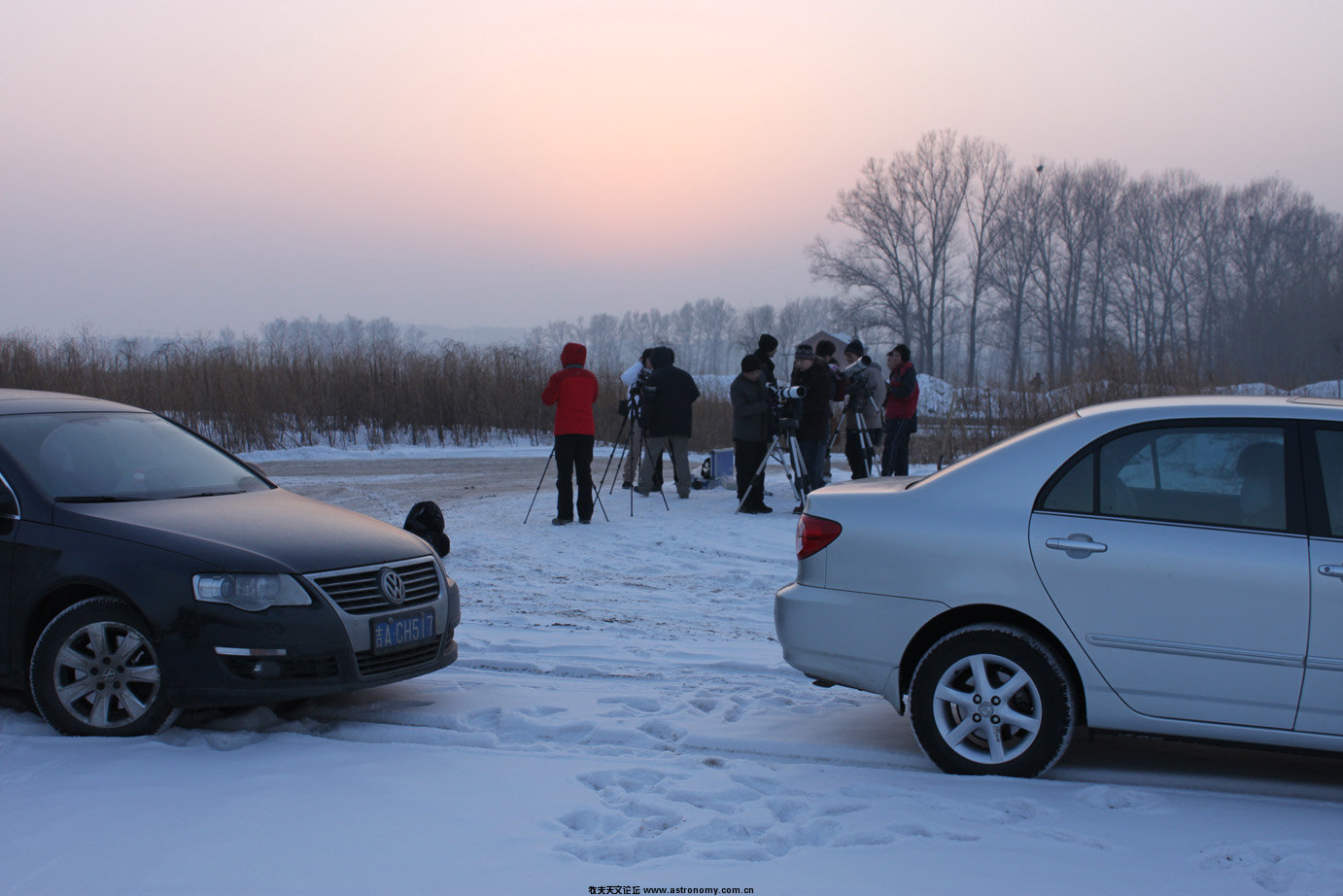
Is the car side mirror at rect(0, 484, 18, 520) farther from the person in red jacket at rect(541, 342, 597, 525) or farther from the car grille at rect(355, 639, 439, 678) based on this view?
the person in red jacket at rect(541, 342, 597, 525)

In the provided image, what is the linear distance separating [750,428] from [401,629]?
804 cm

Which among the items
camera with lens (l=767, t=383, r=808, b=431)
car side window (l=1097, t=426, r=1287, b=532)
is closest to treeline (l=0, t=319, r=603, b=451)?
camera with lens (l=767, t=383, r=808, b=431)

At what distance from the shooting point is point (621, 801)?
3.96 m

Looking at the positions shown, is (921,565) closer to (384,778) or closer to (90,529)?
(384,778)

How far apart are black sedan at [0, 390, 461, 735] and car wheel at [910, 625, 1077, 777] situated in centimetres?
252

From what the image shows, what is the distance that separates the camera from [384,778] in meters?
4.23

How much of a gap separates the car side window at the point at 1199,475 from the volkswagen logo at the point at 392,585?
10.8 ft

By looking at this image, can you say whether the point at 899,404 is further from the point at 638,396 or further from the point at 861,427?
the point at 638,396

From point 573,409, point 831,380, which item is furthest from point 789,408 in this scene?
point 573,409

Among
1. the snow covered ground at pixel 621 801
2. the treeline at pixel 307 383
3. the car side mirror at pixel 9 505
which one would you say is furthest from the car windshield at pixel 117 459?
the treeline at pixel 307 383

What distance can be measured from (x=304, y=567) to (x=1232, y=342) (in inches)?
3256

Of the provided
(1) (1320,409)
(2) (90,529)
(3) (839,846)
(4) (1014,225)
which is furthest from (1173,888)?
(4) (1014,225)

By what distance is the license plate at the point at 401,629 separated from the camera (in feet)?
16.1

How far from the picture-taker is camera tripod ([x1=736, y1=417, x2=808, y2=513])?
1214cm
